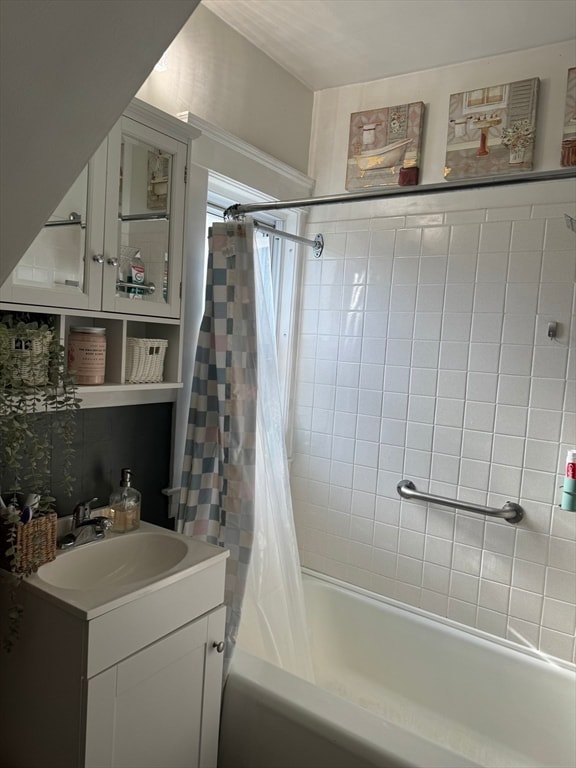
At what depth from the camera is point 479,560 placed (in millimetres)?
2240

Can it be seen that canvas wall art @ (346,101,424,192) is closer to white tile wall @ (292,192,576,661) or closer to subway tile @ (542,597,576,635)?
Answer: white tile wall @ (292,192,576,661)

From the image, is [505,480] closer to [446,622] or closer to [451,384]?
[451,384]

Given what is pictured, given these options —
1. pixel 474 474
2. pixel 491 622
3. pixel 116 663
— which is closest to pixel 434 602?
pixel 491 622

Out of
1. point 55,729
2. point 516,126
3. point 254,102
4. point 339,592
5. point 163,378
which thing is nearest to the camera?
point 55,729

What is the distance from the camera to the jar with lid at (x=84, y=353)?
151cm

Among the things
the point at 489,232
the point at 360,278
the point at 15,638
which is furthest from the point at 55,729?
the point at 489,232

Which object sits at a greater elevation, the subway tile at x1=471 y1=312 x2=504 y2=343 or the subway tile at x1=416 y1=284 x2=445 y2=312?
the subway tile at x1=416 y1=284 x2=445 y2=312

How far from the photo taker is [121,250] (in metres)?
1.58

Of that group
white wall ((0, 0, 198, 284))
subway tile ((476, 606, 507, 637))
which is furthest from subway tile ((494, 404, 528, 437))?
white wall ((0, 0, 198, 284))

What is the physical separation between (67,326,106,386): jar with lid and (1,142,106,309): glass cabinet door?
0.28 ft

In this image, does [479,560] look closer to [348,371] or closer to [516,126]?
[348,371]

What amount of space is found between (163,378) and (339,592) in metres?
1.31

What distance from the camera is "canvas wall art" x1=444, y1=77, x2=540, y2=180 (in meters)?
2.12

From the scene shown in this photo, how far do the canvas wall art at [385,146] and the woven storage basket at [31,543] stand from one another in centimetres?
190
